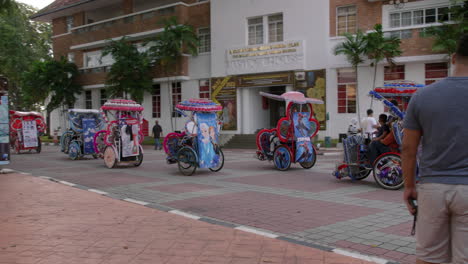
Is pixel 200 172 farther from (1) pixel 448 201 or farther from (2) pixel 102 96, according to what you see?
(2) pixel 102 96

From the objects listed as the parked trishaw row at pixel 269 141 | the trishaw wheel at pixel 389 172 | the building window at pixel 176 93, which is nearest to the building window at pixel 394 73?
the parked trishaw row at pixel 269 141

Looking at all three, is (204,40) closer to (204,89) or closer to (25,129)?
(204,89)

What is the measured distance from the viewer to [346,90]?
22578 millimetres

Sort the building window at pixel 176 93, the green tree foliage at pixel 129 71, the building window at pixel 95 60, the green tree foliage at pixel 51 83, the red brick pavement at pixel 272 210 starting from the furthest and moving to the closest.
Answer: the building window at pixel 95 60 < the green tree foliage at pixel 51 83 < the building window at pixel 176 93 < the green tree foliage at pixel 129 71 < the red brick pavement at pixel 272 210

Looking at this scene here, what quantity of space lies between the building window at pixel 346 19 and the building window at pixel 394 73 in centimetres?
280

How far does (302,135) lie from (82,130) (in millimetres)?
9760

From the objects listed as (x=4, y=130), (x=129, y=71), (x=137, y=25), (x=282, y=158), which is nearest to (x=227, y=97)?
(x=129, y=71)

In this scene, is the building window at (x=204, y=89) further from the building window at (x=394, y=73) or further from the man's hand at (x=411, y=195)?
the man's hand at (x=411, y=195)

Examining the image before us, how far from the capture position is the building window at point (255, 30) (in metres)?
25.6

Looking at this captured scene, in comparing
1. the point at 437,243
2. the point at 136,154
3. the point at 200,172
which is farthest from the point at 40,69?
the point at 437,243

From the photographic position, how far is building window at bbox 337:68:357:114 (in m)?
22.3

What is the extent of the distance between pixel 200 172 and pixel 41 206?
6.00 m

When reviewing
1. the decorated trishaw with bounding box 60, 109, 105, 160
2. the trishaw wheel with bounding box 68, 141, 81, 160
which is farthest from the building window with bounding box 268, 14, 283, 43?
the trishaw wheel with bounding box 68, 141, 81, 160

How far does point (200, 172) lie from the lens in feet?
42.7
